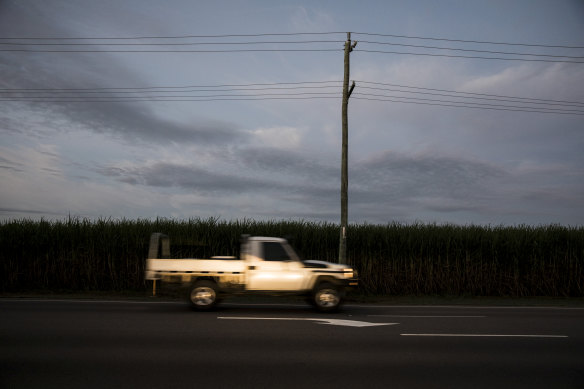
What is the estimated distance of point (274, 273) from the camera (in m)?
13.5

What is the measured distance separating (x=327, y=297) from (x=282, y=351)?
18.3 ft

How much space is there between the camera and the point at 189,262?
44.5ft

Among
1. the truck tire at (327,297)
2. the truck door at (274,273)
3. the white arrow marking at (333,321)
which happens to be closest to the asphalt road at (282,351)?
the white arrow marking at (333,321)

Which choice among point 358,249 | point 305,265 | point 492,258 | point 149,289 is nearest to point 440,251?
point 492,258

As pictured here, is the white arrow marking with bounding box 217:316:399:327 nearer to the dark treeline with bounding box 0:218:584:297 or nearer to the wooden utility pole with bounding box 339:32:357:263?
the wooden utility pole with bounding box 339:32:357:263

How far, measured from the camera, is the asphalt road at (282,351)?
6.35 m

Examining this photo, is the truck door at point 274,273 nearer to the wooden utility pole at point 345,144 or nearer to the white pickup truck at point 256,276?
the white pickup truck at point 256,276

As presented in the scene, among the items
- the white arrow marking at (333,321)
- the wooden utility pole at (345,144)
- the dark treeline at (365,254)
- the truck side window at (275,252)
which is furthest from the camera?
the dark treeline at (365,254)

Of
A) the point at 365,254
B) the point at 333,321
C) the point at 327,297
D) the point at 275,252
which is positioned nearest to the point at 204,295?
the point at 275,252

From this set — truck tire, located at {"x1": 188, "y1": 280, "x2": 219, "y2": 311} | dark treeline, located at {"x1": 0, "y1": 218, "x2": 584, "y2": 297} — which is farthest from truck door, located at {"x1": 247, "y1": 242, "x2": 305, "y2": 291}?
dark treeline, located at {"x1": 0, "y1": 218, "x2": 584, "y2": 297}

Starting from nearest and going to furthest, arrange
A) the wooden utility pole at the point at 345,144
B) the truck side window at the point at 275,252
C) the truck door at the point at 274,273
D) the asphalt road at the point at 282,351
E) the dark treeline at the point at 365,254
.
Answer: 1. the asphalt road at the point at 282,351
2. the truck door at the point at 274,273
3. the truck side window at the point at 275,252
4. the wooden utility pole at the point at 345,144
5. the dark treeline at the point at 365,254

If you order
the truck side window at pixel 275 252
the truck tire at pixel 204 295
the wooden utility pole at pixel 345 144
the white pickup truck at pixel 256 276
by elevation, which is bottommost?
the truck tire at pixel 204 295

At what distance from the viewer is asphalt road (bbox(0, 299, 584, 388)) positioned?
250 inches

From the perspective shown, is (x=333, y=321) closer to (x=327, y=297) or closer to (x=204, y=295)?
(x=327, y=297)
